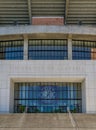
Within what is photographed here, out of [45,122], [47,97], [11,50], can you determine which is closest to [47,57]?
[11,50]

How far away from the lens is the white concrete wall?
28.4 m

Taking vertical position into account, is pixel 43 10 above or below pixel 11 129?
above

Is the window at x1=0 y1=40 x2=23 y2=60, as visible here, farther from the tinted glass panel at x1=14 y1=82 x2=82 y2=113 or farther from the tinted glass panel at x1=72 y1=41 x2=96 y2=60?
the tinted glass panel at x1=72 y1=41 x2=96 y2=60

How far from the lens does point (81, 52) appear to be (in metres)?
33.5

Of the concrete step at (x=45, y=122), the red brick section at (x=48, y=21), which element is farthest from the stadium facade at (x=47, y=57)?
the concrete step at (x=45, y=122)

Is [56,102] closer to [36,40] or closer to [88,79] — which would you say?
[88,79]

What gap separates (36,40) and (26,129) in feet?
52.3

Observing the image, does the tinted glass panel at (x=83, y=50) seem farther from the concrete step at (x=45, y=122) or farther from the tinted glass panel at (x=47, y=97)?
the concrete step at (x=45, y=122)

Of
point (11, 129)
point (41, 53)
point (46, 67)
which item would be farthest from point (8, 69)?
point (11, 129)

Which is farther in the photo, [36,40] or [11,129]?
[36,40]

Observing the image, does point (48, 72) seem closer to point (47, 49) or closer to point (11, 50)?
point (47, 49)

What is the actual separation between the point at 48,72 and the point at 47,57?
178 inches

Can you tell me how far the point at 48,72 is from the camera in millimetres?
28828

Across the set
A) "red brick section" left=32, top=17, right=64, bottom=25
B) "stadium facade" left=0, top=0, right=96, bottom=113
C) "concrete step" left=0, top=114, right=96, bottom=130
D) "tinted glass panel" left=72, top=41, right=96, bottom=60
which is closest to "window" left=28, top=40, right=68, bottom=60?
"stadium facade" left=0, top=0, right=96, bottom=113
